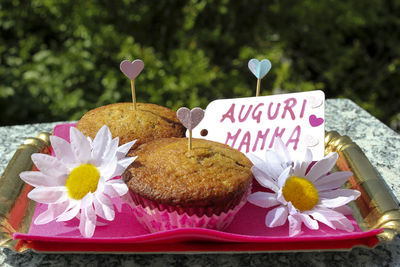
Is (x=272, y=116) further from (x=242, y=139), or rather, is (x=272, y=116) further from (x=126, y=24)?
(x=126, y=24)

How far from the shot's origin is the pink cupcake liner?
53.3 inches

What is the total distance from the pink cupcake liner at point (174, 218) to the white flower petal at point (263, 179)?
85mm

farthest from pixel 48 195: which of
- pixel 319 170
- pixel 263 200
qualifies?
pixel 319 170

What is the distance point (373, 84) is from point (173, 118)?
345 cm

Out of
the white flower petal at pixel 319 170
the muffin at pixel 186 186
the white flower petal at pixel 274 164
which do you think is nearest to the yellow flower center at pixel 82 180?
A: the muffin at pixel 186 186

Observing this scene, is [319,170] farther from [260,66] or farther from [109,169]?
[109,169]

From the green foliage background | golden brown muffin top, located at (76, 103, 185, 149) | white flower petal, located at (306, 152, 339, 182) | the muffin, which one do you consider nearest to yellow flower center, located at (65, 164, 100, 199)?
the muffin

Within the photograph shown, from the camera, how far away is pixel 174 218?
4.50 ft

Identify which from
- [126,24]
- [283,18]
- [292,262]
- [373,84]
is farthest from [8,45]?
[373,84]

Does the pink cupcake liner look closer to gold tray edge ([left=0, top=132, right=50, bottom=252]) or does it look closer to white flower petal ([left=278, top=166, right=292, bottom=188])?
white flower petal ([left=278, top=166, right=292, bottom=188])

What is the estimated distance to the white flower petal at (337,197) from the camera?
1381 millimetres

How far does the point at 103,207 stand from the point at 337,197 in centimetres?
76

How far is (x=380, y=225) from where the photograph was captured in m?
1.30

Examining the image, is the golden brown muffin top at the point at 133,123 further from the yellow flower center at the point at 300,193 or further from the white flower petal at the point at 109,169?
the yellow flower center at the point at 300,193
